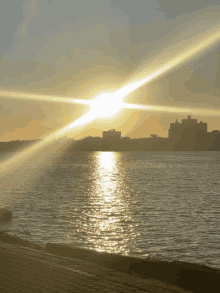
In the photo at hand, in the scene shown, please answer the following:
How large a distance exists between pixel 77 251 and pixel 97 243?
29.1 feet

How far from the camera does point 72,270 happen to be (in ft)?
30.9

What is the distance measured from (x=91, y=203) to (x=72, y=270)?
109 ft

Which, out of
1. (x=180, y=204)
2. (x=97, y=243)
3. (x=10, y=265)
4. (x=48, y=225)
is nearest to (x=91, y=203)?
(x=180, y=204)

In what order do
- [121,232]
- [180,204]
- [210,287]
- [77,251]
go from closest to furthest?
[210,287] → [77,251] → [121,232] → [180,204]

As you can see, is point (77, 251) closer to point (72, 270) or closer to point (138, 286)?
point (72, 270)

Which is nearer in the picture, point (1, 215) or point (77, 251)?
point (77, 251)

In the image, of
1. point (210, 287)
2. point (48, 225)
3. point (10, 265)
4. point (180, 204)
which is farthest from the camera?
point (180, 204)

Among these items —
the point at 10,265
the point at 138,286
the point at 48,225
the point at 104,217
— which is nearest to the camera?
the point at 138,286

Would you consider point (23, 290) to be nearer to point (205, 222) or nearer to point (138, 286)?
point (138, 286)

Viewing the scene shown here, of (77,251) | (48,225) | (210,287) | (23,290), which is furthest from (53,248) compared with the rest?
(48,225)

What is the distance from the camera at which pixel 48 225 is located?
1021 inches

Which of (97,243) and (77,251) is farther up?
(77,251)

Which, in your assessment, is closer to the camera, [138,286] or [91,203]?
[138,286]

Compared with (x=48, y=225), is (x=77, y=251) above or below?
above
